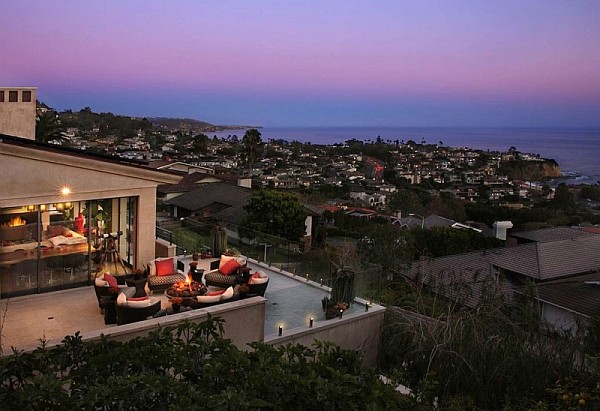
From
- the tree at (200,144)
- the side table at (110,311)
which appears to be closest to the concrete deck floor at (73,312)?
the side table at (110,311)

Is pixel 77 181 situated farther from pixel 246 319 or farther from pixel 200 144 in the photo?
pixel 200 144

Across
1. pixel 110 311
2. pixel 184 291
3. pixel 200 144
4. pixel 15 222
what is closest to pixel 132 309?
pixel 110 311

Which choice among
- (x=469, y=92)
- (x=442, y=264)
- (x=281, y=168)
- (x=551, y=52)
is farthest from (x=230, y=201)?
(x=469, y=92)

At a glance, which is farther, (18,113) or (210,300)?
(18,113)

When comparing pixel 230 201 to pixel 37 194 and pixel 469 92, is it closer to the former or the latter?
pixel 37 194

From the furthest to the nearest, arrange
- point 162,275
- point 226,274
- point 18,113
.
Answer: point 18,113 → point 226,274 → point 162,275

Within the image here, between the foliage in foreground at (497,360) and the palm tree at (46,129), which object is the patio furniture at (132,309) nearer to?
the foliage in foreground at (497,360)

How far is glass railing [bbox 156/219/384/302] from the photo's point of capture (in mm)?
11750

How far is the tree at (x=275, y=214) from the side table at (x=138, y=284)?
22.2m

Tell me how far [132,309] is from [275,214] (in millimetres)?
24652

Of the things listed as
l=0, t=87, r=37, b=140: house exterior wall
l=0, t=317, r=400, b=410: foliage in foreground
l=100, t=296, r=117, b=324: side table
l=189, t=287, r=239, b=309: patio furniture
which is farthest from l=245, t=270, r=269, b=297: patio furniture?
l=0, t=87, r=37, b=140: house exterior wall

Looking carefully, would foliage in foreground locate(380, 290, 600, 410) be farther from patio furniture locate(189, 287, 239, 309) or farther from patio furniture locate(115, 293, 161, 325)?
patio furniture locate(115, 293, 161, 325)

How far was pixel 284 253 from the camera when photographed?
14.1 m

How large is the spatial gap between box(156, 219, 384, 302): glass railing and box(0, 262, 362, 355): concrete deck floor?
1.48 feet
